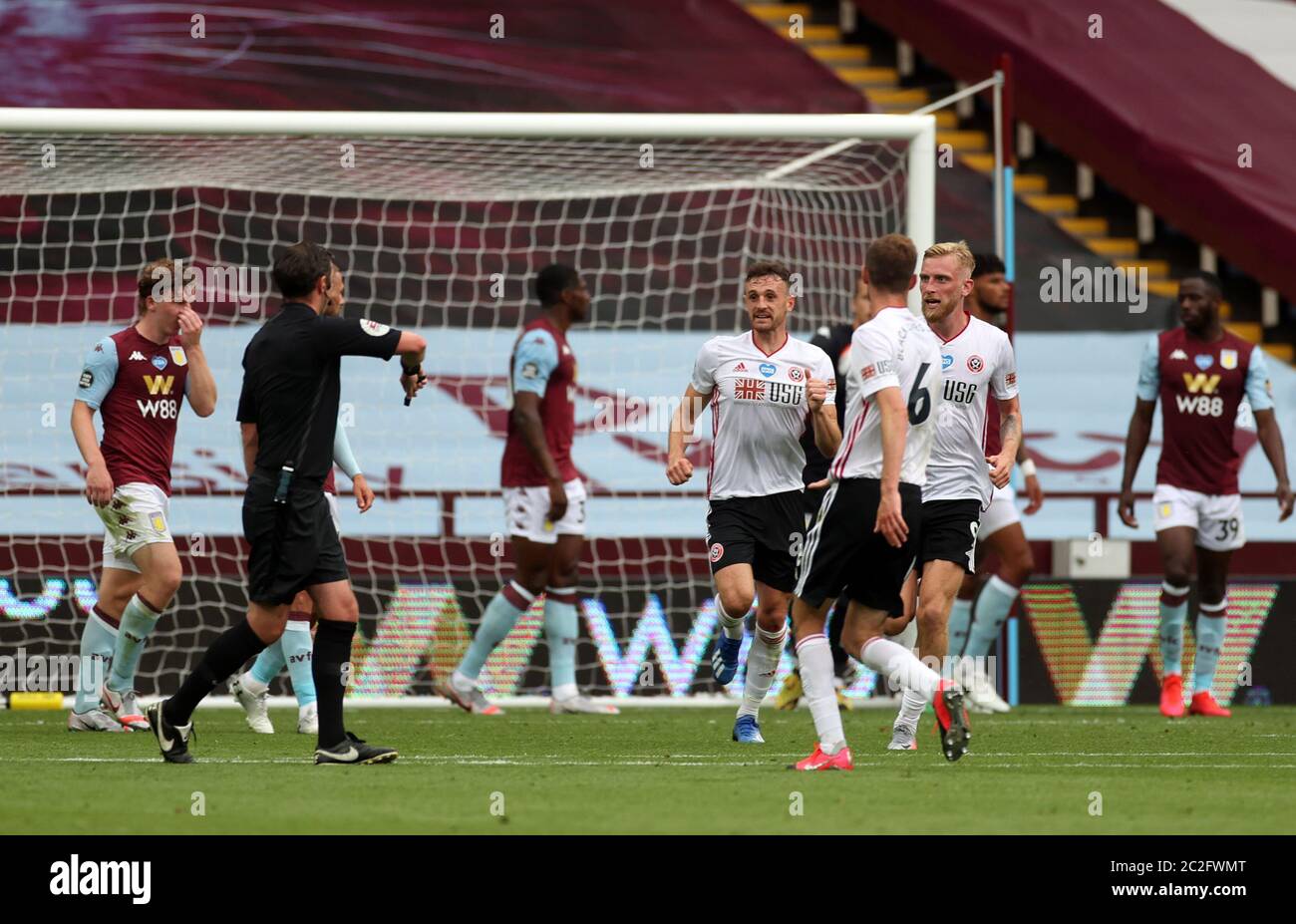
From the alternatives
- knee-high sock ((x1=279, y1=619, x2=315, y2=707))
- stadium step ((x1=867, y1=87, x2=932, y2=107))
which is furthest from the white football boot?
stadium step ((x1=867, y1=87, x2=932, y2=107))

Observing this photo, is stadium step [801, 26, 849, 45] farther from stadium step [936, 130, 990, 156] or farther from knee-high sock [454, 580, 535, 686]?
knee-high sock [454, 580, 535, 686]

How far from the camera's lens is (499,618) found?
10352 millimetres

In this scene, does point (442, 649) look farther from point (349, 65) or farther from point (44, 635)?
point (349, 65)

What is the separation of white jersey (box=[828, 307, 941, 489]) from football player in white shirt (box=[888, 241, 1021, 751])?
0.51m

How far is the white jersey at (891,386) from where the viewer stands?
6.87m

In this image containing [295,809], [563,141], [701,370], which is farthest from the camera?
[563,141]

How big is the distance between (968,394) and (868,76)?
34.3 ft

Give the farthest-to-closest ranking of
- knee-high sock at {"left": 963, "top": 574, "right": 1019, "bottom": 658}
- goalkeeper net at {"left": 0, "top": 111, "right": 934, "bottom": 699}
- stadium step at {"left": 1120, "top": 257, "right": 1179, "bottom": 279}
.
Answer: stadium step at {"left": 1120, "top": 257, "right": 1179, "bottom": 279}
goalkeeper net at {"left": 0, "top": 111, "right": 934, "bottom": 699}
knee-high sock at {"left": 963, "top": 574, "right": 1019, "bottom": 658}

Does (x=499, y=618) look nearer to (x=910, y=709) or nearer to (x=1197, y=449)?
(x=910, y=709)

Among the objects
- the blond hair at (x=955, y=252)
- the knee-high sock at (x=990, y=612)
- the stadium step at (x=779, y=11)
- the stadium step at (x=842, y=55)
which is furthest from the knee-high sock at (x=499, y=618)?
the stadium step at (x=779, y=11)

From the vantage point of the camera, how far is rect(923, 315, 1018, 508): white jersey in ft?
26.1

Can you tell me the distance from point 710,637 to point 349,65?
23.6ft
